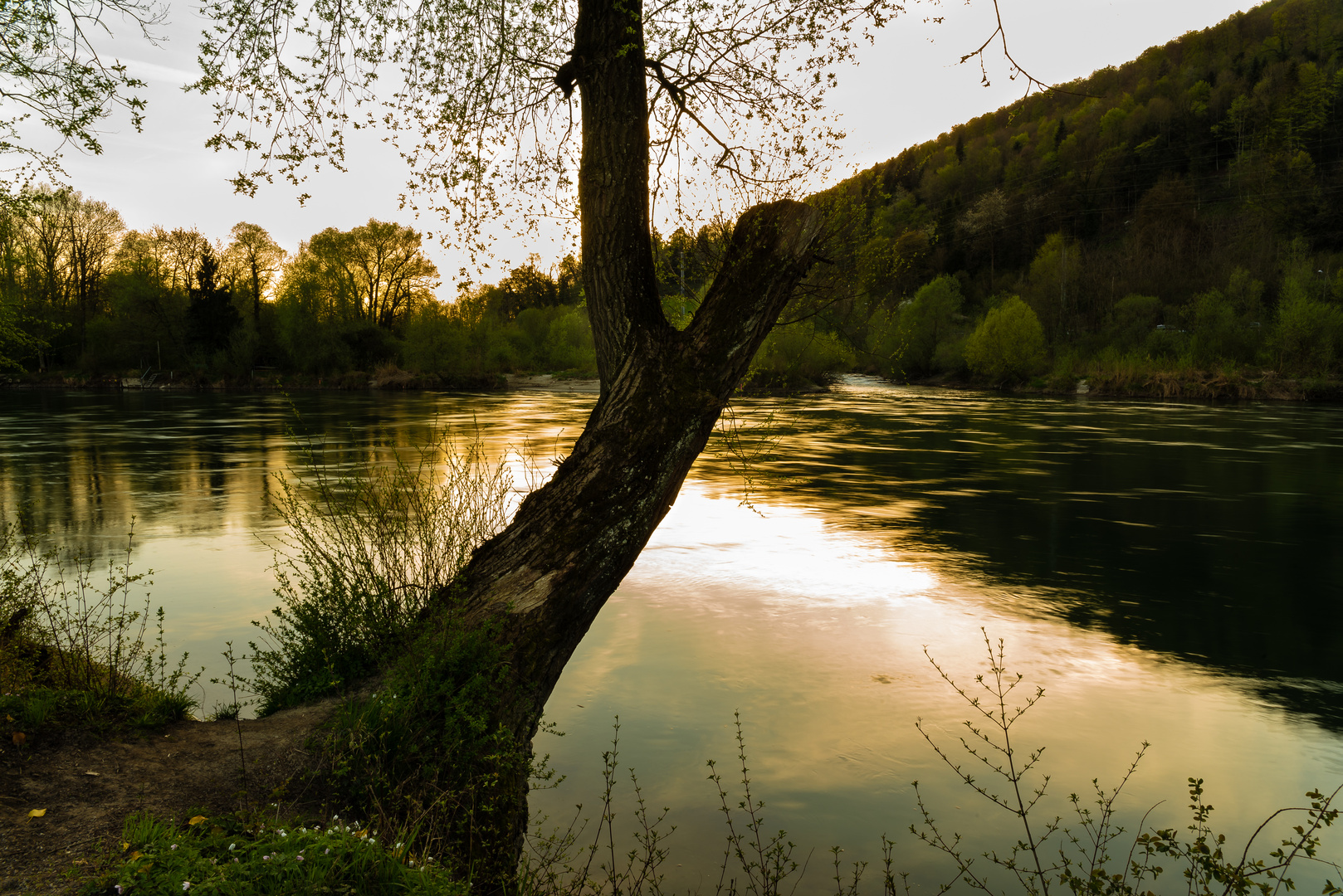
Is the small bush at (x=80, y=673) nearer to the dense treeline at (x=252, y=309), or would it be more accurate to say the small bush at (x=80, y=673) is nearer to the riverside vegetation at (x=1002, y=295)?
the riverside vegetation at (x=1002, y=295)

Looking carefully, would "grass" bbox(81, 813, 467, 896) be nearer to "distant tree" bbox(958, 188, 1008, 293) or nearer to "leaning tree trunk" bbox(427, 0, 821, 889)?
"leaning tree trunk" bbox(427, 0, 821, 889)

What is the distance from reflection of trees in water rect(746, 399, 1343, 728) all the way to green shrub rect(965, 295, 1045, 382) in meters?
28.7

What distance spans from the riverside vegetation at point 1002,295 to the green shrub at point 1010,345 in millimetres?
136

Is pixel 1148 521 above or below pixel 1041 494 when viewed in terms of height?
below

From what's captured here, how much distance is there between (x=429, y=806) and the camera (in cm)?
419

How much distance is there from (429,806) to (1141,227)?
109 m

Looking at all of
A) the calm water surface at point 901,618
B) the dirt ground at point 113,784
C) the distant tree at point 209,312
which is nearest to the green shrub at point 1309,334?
the calm water surface at point 901,618

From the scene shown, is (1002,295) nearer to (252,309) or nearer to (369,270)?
(369,270)

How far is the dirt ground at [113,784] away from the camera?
328 cm

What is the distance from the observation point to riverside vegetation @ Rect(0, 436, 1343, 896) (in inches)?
121

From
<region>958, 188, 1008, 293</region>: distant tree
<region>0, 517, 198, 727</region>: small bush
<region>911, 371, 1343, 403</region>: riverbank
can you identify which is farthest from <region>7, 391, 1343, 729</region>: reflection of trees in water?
<region>958, 188, 1008, 293</region>: distant tree

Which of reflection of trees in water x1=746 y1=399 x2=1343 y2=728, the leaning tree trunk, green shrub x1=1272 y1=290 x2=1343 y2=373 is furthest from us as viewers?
green shrub x1=1272 y1=290 x2=1343 y2=373

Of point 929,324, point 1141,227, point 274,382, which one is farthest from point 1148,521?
point 1141,227

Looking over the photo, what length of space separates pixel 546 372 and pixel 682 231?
70971 mm
